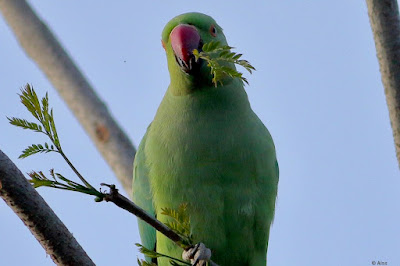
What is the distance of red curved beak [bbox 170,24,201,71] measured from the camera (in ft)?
10.3

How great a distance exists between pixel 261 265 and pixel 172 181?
648mm

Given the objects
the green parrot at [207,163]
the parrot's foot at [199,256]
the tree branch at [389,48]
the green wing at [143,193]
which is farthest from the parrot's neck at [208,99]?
the parrot's foot at [199,256]

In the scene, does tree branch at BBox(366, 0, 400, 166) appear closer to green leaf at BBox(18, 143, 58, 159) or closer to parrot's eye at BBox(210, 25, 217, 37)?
parrot's eye at BBox(210, 25, 217, 37)

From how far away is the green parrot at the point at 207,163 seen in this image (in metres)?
3.02

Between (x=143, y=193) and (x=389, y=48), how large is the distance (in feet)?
4.69

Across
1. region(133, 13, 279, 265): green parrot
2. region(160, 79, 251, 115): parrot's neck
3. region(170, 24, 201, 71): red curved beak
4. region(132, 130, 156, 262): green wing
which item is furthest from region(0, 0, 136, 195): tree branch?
region(170, 24, 201, 71): red curved beak

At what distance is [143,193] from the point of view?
10.6 feet

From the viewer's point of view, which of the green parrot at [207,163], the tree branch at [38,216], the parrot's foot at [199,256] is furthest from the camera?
the green parrot at [207,163]

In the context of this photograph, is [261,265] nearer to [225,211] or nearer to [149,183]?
[225,211]

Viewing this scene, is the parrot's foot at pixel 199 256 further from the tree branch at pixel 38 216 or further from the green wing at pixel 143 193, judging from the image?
the green wing at pixel 143 193

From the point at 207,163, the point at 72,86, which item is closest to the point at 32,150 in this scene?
the point at 207,163

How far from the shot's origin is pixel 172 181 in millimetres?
3072

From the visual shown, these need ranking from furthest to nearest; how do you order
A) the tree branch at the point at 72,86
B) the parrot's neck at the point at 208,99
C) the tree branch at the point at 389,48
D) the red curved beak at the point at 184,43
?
the tree branch at the point at 72,86, the parrot's neck at the point at 208,99, the red curved beak at the point at 184,43, the tree branch at the point at 389,48

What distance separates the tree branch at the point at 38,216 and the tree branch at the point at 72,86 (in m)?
1.82
